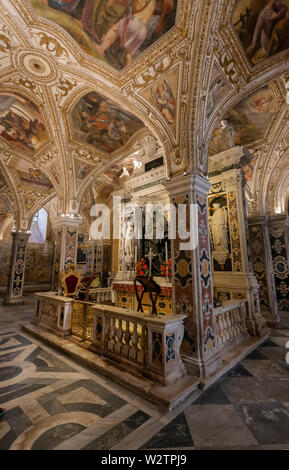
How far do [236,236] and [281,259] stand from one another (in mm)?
3786

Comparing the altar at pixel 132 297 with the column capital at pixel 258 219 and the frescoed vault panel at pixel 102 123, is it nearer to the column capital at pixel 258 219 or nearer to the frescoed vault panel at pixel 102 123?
the column capital at pixel 258 219

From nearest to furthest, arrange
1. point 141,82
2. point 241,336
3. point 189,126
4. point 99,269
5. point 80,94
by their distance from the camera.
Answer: point 189,126, point 141,82, point 241,336, point 80,94, point 99,269

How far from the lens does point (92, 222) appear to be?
658 inches

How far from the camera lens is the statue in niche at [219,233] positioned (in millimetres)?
6449

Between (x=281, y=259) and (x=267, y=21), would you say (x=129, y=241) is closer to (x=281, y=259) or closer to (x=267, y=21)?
(x=281, y=259)

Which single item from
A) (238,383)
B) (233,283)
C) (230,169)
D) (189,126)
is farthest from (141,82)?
(238,383)

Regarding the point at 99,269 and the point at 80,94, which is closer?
the point at 80,94

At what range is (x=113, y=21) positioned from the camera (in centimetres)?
381

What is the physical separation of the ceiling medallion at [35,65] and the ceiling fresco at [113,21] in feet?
3.35

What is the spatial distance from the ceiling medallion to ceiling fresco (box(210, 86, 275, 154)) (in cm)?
509

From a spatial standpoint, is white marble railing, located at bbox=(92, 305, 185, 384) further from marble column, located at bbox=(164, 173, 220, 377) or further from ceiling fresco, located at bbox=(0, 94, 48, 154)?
ceiling fresco, located at bbox=(0, 94, 48, 154)
